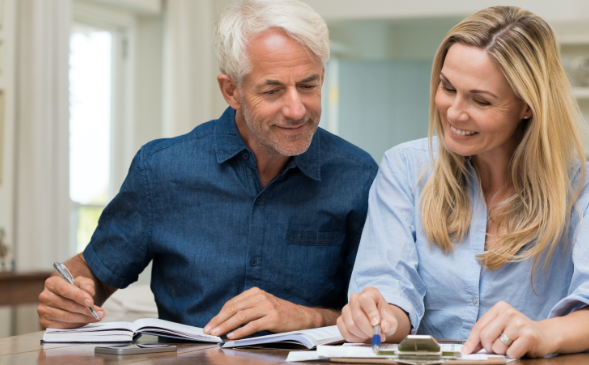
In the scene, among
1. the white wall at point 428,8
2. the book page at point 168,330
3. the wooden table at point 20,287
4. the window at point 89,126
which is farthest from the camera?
the white wall at point 428,8

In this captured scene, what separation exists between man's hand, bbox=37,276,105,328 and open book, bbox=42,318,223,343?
45 millimetres

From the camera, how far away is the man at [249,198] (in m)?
1.58

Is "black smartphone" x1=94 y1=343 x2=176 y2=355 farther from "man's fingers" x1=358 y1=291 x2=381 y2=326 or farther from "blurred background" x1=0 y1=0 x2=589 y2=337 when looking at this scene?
"blurred background" x1=0 y1=0 x2=589 y2=337

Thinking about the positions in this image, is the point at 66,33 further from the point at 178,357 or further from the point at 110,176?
the point at 178,357

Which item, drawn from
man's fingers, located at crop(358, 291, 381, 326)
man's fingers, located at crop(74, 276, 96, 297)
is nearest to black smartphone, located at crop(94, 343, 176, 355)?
man's fingers, located at crop(74, 276, 96, 297)

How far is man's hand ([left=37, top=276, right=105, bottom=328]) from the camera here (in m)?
1.38

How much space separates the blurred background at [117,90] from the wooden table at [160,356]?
1763 millimetres

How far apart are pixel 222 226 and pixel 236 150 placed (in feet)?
0.62

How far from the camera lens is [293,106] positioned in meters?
1.54

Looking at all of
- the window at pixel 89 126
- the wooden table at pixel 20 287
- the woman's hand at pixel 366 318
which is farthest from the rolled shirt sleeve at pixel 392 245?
the window at pixel 89 126

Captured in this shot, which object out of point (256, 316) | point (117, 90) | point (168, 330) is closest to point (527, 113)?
point (256, 316)

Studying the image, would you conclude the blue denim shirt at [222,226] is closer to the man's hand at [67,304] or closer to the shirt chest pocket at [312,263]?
the shirt chest pocket at [312,263]

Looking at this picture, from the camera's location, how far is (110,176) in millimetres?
4535

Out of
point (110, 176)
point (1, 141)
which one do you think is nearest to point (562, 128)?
point (1, 141)
